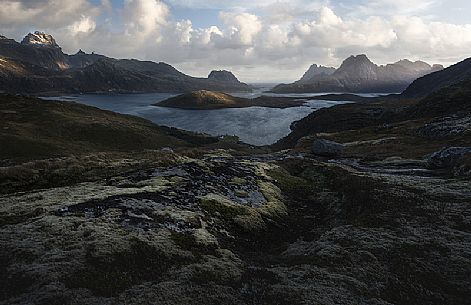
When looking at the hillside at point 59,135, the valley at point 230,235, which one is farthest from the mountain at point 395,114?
the valley at point 230,235

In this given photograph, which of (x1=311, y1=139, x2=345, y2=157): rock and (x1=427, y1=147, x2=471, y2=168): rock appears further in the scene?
(x1=311, y1=139, x2=345, y2=157): rock

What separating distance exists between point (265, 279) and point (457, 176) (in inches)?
1331

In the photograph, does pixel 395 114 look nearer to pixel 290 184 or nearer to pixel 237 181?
pixel 290 184

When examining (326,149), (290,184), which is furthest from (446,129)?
(290,184)

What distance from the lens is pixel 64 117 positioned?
12938 cm

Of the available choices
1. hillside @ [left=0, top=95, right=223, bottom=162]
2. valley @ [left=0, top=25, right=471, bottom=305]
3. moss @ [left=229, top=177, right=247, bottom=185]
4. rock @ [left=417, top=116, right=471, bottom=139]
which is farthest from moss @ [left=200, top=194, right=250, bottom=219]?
rock @ [left=417, top=116, right=471, bottom=139]

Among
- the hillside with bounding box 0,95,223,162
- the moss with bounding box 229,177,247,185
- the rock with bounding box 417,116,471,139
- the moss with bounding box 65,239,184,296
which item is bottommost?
the hillside with bounding box 0,95,223,162

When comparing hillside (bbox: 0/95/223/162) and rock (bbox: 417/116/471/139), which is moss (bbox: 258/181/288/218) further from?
rock (bbox: 417/116/471/139)

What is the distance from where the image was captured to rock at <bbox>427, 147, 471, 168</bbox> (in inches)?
1848

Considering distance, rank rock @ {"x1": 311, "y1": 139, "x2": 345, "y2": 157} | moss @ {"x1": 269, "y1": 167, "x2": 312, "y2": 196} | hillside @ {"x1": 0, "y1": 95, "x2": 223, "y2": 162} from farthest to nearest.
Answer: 1. hillside @ {"x1": 0, "y1": 95, "x2": 223, "y2": 162}
2. rock @ {"x1": 311, "y1": 139, "x2": 345, "y2": 157}
3. moss @ {"x1": 269, "y1": 167, "x2": 312, "y2": 196}

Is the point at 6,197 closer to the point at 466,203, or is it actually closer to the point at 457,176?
the point at 466,203

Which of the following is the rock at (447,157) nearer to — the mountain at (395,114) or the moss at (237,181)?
the moss at (237,181)

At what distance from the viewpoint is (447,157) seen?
4816 centimetres

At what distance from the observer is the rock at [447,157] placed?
154 ft
